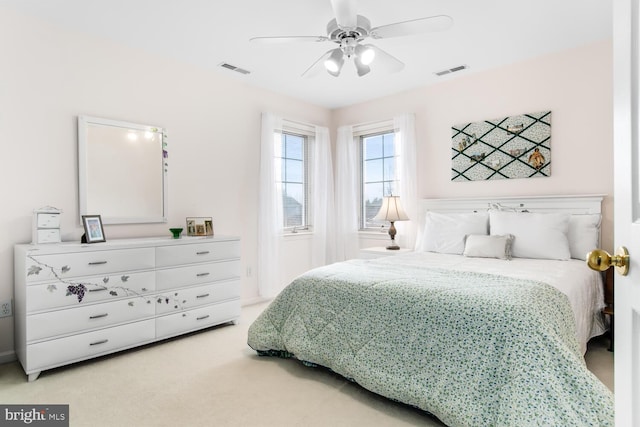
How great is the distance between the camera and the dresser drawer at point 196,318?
9.60ft

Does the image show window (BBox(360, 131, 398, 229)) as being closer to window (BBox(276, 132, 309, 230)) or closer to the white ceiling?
window (BBox(276, 132, 309, 230))

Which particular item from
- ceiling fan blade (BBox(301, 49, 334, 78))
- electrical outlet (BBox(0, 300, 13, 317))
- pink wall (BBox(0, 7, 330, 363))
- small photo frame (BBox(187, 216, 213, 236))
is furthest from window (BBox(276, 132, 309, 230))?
electrical outlet (BBox(0, 300, 13, 317))

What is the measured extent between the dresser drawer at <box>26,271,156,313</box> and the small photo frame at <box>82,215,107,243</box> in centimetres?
33

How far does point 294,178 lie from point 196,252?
1.88 m

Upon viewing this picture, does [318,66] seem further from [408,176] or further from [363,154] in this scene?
[363,154]

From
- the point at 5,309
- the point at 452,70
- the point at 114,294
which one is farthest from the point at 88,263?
the point at 452,70

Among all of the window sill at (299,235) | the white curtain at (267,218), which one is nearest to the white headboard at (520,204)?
the window sill at (299,235)

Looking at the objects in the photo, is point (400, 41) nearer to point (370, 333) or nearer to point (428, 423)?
point (370, 333)

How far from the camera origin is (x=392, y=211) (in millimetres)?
4066

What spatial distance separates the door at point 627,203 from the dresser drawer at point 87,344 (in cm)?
284

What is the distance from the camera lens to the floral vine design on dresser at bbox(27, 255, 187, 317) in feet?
7.61

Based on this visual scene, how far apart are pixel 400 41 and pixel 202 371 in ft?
9.60

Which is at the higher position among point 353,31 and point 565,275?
point 353,31

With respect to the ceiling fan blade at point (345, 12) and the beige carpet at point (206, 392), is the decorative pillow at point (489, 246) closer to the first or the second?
the beige carpet at point (206, 392)
